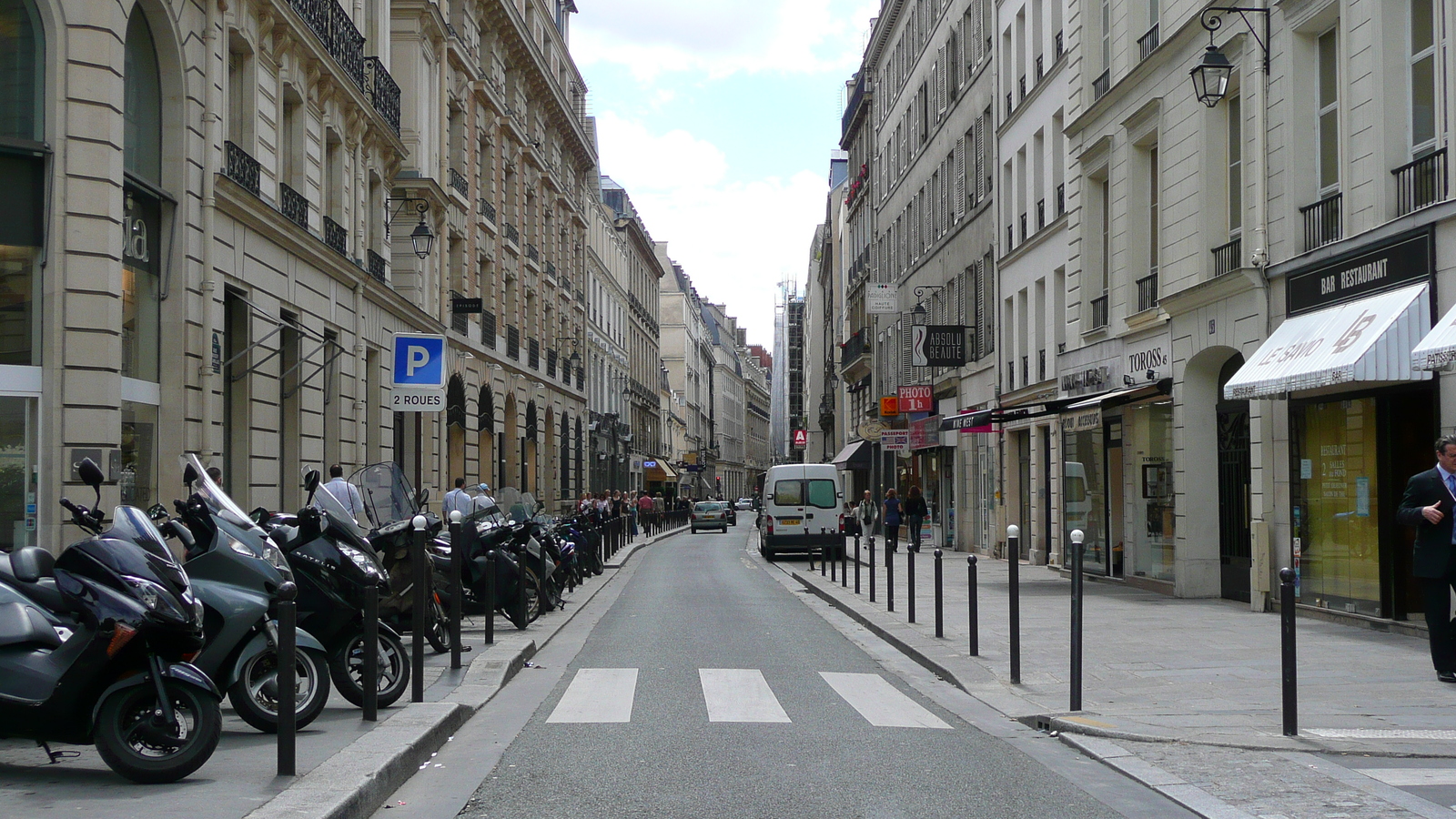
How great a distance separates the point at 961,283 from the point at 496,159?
1384 cm

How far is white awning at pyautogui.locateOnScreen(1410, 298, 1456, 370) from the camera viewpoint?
1083cm

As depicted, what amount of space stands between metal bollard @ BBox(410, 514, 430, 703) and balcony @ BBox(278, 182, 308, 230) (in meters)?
10.1

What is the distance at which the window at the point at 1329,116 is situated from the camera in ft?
49.0

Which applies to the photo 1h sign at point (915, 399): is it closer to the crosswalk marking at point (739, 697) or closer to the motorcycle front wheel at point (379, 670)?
the crosswalk marking at point (739, 697)

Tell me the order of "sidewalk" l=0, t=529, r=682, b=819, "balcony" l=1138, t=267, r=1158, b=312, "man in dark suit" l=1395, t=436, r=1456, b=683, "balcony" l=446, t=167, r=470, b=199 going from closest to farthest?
"sidewalk" l=0, t=529, r=682, b=819 < "man in dark suit" l=1395, t=436, r=1456, b=683 < "balcony" l=1138, t=267, r=1158, b=312 < "balcony" l=446, t=167, r=470, b=199

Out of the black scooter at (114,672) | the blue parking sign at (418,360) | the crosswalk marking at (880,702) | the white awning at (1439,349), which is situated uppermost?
the blue parking sign at (418,360)

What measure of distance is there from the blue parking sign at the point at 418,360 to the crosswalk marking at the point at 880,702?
8.95 metres

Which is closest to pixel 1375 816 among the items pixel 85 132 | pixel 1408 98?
pixel 1408 98

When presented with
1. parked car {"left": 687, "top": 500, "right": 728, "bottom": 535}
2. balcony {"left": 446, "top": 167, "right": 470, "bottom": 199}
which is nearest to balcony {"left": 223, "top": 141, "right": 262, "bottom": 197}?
balcony {"left": 446, "top": 167, "right": 470, "bottom": 199}

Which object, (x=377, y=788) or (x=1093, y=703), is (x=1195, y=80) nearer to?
(x=1093, y=703)

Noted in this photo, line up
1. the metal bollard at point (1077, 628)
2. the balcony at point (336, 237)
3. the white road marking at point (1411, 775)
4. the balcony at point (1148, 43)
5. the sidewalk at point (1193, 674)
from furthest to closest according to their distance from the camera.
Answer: the balcony at point (336, 237) < the balcony at point (1148, 43) < the metal bollard at point (1077, 628) < the sidewalk at point (1193, 674) < the white road marking at point (1411, 775)

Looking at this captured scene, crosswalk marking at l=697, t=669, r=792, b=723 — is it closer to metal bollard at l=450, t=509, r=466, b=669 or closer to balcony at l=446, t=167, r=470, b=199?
metal bollard at l=450, t=509, r=466, b=669

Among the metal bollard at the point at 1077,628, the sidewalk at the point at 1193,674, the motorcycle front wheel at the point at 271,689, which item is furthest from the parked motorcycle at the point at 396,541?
the metal bollard at the point at 1077,628

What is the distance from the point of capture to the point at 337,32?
2261 centimetres
